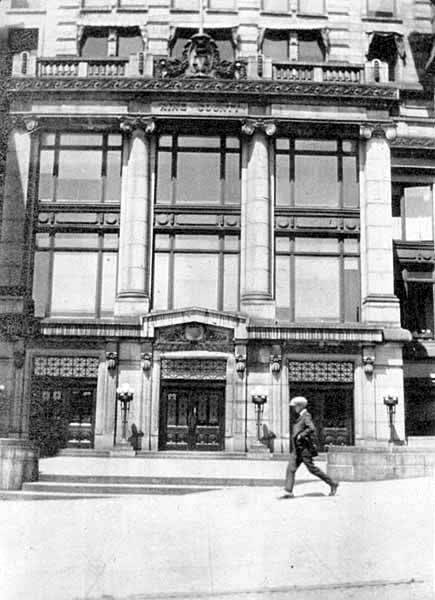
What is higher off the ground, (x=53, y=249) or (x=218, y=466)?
(x=53, y=249)

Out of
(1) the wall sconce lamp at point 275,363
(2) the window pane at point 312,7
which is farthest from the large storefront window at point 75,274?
(2) the window pane at point 312,7

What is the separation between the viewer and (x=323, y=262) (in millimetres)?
26234

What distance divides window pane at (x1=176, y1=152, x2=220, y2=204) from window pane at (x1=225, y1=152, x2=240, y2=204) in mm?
355

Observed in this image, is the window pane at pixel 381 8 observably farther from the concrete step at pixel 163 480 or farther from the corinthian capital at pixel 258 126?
the concrete step at pixel 163 480

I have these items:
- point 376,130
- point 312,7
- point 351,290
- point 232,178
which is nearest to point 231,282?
point 232,178

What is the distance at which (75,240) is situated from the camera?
26.2m

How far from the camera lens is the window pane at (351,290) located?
25797mm

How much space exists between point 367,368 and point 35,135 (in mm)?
15562

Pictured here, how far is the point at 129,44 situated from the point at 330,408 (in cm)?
1718

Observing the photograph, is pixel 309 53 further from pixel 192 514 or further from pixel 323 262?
pixel 192 514

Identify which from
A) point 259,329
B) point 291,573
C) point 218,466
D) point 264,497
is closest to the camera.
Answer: point 291,573

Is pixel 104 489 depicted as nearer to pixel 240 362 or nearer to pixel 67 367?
pixel 240 362

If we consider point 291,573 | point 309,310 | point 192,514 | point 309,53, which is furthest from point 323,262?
point 291,573

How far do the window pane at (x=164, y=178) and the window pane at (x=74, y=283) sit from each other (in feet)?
11.3
